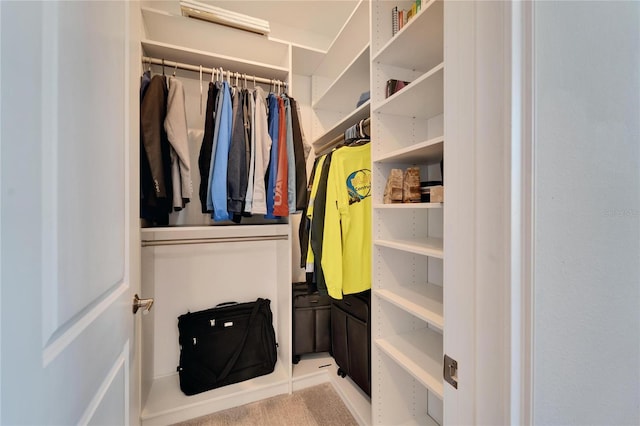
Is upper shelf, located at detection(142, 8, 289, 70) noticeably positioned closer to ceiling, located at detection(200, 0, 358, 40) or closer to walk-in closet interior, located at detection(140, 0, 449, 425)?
walk-in closet interior, located at detection(140, 0, 449, 425)

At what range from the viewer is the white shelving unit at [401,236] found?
1.21 meters

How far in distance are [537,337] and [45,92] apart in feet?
2.79

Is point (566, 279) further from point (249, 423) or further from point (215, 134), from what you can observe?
point (249, 423)

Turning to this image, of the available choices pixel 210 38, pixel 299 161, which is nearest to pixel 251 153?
pixel 299 161

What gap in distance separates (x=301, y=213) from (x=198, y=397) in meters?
1.34

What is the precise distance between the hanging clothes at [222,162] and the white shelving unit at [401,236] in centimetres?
82

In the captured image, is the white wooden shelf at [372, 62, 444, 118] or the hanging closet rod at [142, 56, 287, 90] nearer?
the white wooden shelf at [372, 62, 444, 118]

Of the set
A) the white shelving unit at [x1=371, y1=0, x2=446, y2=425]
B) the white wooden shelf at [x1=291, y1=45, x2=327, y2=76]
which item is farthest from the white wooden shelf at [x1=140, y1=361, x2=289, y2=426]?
the white wooden shelf at [x1=291, y1=45, x2=327, y2=76]

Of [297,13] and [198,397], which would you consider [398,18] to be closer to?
[297,13]

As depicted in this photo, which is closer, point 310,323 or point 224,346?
point 224,346

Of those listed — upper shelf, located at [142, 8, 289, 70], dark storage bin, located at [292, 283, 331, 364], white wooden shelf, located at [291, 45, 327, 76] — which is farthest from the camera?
dark storage bin, located at [292, 283, 331, 364]

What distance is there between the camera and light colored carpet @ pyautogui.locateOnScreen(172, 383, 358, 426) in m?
1.50

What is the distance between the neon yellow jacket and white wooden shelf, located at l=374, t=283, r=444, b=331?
190mm

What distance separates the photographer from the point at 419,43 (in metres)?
1.16
